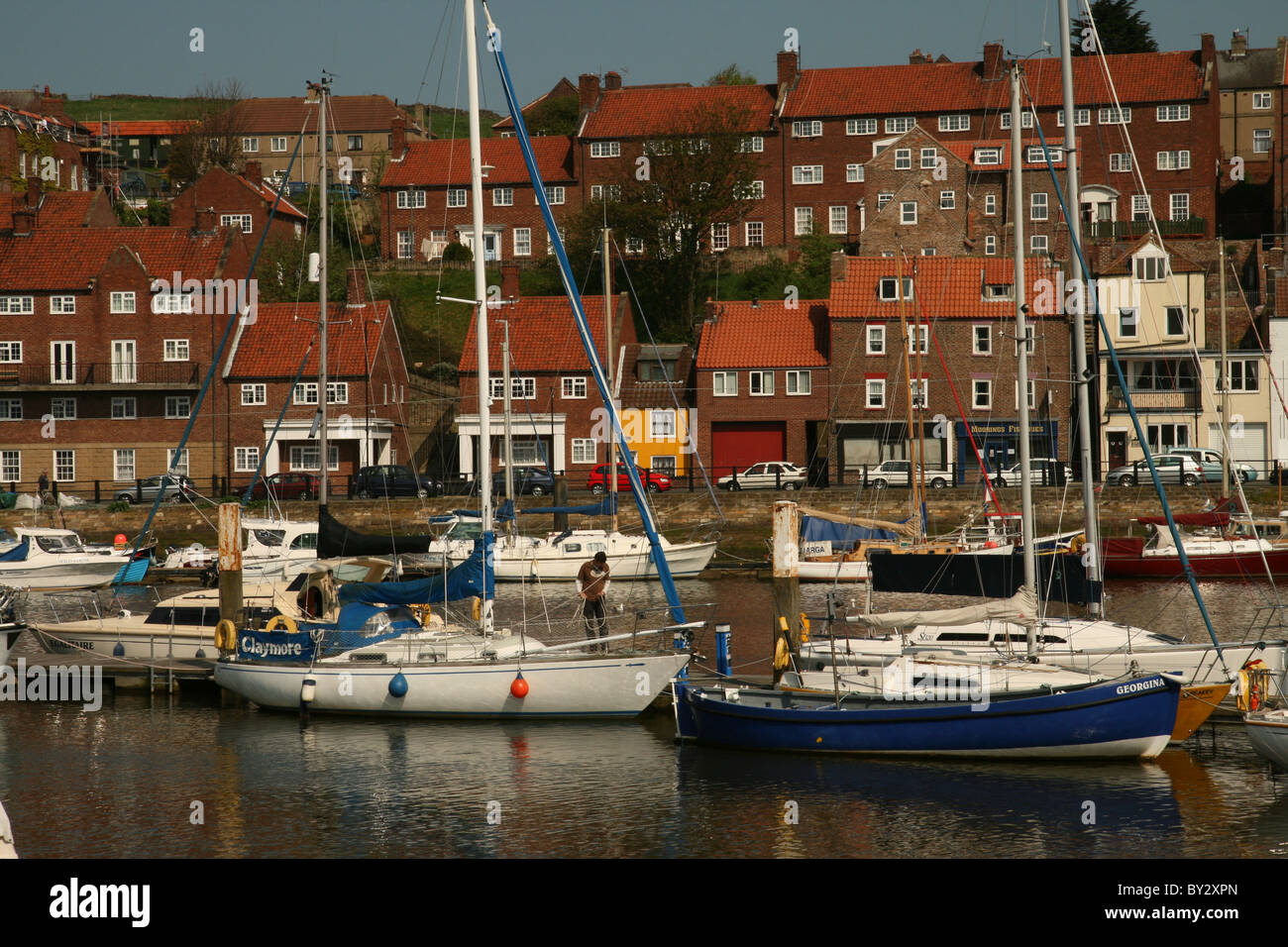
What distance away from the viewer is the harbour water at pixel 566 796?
16.4m

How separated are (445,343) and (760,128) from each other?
24.3 m

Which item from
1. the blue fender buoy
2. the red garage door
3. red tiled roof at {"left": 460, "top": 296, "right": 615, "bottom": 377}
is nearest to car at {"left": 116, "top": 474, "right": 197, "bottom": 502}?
red tiled roof at {"left": 460, "top": 296, "right": 615, "bottom": 377}

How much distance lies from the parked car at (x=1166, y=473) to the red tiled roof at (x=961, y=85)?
105ft

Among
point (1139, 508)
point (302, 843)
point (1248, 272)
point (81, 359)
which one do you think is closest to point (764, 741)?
point (302, 843)

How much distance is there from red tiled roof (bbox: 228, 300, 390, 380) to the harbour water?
135ft

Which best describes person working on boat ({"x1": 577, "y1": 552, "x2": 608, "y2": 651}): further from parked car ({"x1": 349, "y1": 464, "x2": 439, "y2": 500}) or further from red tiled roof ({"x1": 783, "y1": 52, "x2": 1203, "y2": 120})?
red tiled roof ({"x1": 783, "y1": 52, "x2": 1203, "y2": 120})

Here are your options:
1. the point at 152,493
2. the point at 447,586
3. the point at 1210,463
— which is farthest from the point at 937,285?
the point at 447,586

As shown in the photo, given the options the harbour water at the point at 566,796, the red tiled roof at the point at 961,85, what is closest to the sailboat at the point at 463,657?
the harbour water at the point at 566,796

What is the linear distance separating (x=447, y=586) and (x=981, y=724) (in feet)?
30.6

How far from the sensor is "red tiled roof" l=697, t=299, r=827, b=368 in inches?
2493

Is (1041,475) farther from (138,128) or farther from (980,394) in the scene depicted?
(138,128)

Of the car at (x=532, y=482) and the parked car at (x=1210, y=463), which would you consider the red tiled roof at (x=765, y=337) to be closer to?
the car at (x=532, y=482)

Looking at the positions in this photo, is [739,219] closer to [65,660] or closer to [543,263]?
[543,263]

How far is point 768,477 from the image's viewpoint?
56.9 m
